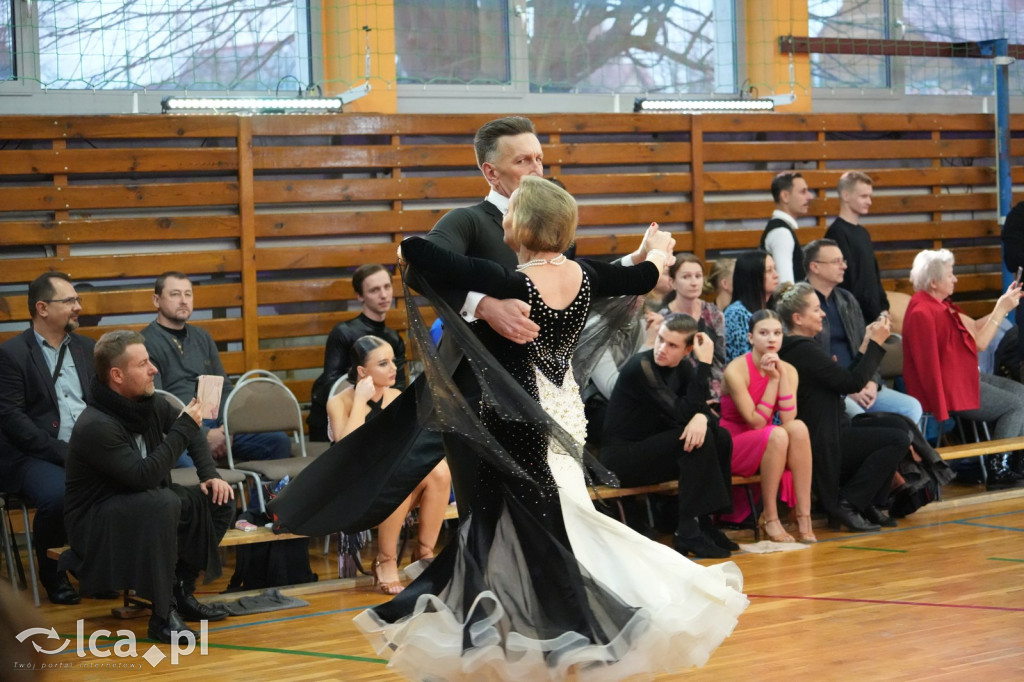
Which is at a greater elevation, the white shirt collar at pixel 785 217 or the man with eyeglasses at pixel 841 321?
the white shirt collar at pixel 785 217

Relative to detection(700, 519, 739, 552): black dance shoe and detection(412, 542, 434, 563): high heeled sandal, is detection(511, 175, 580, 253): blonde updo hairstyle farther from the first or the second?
detection(700, 519, 739, 552): black dance shoe

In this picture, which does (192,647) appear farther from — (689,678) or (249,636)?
(689,678)

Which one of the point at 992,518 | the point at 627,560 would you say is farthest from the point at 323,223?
the point at 627,560

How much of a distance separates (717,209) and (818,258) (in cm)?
138

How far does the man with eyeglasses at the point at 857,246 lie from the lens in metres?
8.41

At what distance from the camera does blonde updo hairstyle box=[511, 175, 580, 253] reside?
3322 mm

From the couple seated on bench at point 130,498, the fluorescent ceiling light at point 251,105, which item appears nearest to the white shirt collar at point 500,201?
the couple seated on bench at point 130,498

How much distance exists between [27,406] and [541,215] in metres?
3.84

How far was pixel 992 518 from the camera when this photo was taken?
7137mm

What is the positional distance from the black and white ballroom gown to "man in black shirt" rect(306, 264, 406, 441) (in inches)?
148

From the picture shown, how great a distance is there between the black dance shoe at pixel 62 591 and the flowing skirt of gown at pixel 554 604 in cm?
304

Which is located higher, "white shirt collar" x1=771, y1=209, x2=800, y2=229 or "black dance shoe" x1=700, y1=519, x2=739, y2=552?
"white shirt collar" x1=771, y1=209, x2=800, y2=229

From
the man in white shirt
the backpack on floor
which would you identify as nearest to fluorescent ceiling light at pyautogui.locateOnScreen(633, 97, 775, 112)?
the man in white shirt

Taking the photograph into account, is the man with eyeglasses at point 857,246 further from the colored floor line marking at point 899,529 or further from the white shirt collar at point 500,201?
the white shirt collar at point 500,201
